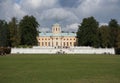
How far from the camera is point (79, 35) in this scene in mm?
96562

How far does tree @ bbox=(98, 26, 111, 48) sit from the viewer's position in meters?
87.8

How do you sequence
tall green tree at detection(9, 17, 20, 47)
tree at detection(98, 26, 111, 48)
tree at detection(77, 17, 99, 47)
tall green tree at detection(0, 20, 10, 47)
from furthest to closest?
tree at detection(77, 17, 99, 47) < tree at detection(98, 26, 111, 48) < tall green tree at detection(0, 20, 10, 47) < tall green tree at detection(9, 17, 20, 47)

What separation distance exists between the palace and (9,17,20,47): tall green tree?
61.1 meters

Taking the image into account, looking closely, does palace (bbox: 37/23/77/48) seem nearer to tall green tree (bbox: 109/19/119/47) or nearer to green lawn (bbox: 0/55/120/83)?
tall green tree (bbox: 109/19/119/47)

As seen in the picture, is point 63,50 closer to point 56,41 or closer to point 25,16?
point 25,16

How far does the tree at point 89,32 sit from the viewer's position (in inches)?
3494

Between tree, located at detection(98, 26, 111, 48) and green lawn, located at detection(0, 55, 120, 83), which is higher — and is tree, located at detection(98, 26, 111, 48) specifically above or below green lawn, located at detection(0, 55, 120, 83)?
above

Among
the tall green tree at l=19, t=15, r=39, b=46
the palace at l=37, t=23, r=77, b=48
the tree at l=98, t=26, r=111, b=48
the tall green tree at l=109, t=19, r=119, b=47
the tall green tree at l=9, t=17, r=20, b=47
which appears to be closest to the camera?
the tall green tree at l=9, t=17, r=20, b=47

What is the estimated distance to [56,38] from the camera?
152 m

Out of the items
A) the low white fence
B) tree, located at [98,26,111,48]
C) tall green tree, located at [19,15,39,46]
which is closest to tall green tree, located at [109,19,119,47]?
tree, located at [98,26,111,48]

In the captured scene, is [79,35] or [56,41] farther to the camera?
[56,41]

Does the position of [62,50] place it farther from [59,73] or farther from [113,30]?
[59,73]

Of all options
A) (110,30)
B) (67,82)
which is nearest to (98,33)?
(110,30)

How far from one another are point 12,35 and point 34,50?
22.5 ft
